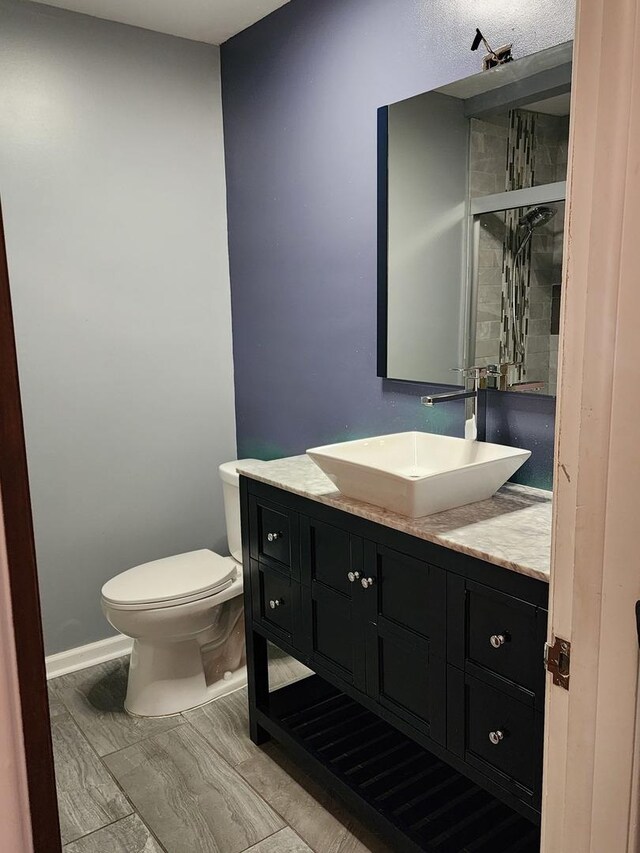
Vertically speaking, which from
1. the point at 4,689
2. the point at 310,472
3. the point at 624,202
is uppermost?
the point at 624,202

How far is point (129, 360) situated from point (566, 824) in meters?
2.40

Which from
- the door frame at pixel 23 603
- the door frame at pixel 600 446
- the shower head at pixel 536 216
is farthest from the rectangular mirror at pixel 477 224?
the door frame at pixel 23 603

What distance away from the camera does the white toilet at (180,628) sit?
8.03 feet

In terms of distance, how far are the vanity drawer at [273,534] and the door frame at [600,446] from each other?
4.09ft

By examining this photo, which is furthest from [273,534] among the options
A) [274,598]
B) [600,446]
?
[600,446]

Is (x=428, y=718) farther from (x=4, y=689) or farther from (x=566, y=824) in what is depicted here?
(x=4, y=689)

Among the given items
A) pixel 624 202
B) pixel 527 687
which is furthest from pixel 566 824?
pixel 624 202

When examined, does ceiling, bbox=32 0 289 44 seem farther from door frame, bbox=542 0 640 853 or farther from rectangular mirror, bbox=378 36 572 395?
door frame, bbox=542 0 640 853

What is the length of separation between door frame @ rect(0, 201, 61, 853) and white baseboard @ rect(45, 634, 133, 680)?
2.32m

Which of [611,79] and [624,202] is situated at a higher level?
[611,79]

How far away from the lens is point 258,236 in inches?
115

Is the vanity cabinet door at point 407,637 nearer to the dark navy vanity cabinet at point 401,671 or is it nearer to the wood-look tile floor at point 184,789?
the dark navy vanity cabinet at point 401,671

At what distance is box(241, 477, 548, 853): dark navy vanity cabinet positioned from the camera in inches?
58.9

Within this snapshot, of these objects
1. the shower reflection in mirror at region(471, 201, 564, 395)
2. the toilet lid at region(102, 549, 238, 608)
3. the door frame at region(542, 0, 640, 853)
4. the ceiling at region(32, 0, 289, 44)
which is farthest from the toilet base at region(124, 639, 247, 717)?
the ceiling at region(32, 0, 289, 44)
